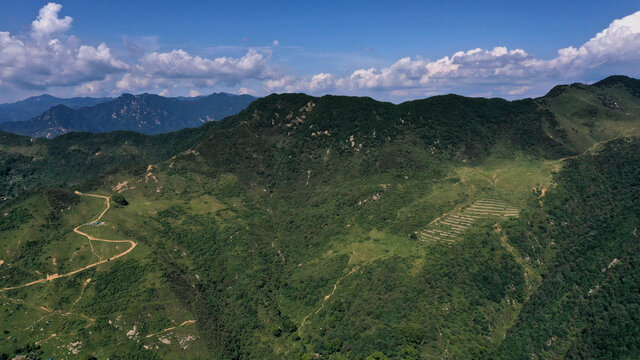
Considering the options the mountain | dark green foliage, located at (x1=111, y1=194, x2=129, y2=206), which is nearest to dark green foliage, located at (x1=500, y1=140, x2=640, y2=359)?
the mountain

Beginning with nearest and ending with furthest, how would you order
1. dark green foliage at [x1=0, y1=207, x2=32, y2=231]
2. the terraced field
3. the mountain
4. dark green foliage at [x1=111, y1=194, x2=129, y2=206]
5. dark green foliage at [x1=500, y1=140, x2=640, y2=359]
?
1. dark green foliage at [x1=500, y1=140, x2=640, y2=359]
2. the mountain
3. dark green foliage at [x1=0, y1=207, x2=32, y2=231]
4. the terraced field
5. dark green foliage at [x1=111, y1=194, x2=129, y2=206]

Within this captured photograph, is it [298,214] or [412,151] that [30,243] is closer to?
[298,214]

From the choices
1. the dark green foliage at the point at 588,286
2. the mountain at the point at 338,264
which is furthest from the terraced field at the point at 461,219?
the dark green foliage at the point at 588,286

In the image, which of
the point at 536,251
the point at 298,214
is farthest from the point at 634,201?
the point at 298,214

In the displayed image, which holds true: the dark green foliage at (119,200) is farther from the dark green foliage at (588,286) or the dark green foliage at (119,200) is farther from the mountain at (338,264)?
the dark green foliage at (588,286)

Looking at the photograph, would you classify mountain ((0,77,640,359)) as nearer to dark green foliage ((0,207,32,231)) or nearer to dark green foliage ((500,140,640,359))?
dark green foliage ((500,140,640,359))

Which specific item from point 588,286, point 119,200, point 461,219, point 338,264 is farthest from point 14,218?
point 588,286

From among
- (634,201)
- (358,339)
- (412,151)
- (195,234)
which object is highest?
(412,151)
